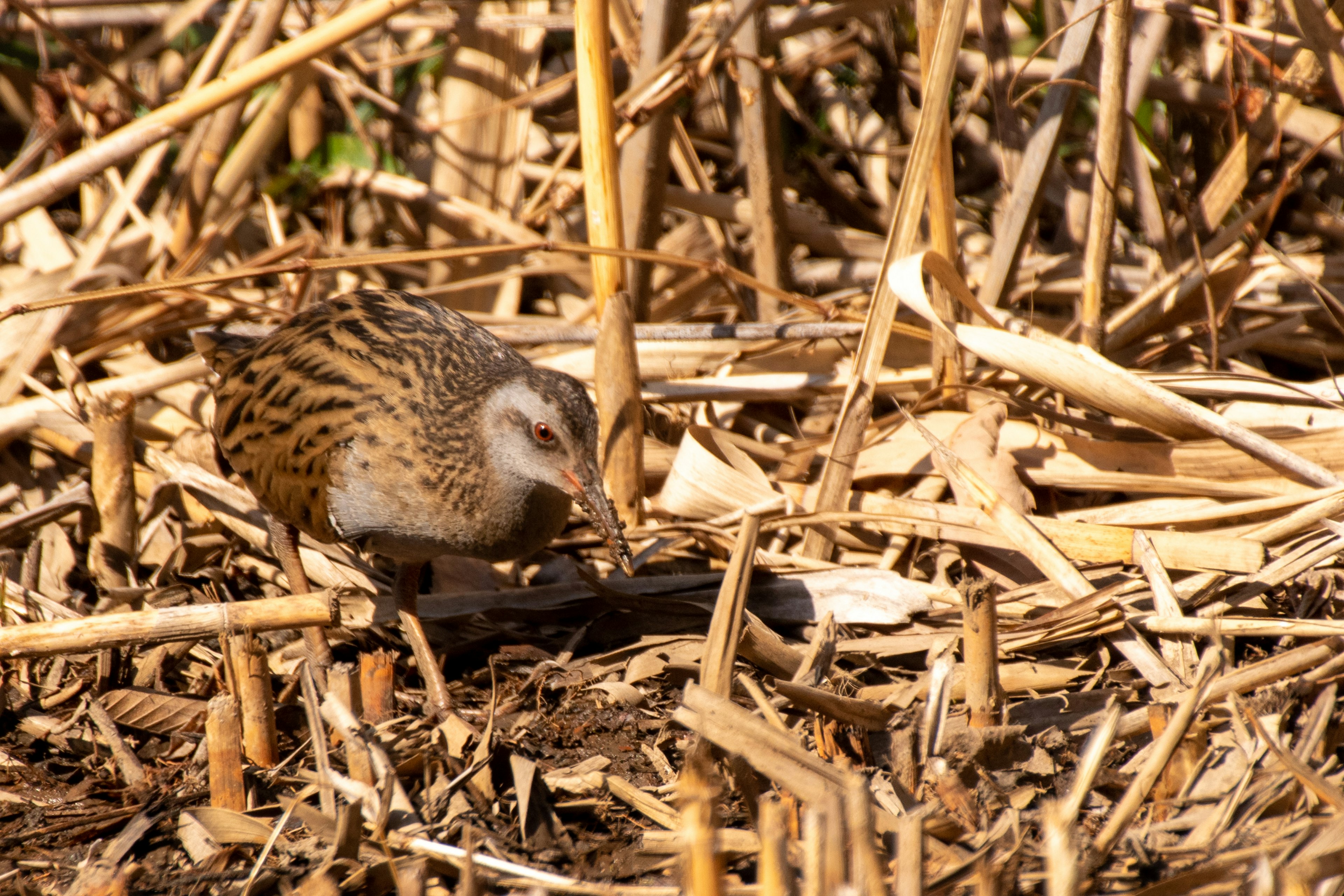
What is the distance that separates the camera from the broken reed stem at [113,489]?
4.37 meters

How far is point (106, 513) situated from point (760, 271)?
2715 millimetres

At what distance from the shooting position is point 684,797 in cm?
259

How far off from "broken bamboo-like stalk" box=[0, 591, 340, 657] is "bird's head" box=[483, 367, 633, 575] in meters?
0.85

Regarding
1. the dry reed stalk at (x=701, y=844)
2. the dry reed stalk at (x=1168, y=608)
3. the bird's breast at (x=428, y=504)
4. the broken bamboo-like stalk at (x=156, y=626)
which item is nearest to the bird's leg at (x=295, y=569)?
the bird's breast at (x=428, y=504)

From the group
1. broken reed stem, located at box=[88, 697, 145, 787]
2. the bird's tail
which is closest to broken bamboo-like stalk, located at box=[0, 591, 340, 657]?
broken reed stem, located at box=[88, 697, 145, 787]

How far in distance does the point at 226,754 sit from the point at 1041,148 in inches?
129

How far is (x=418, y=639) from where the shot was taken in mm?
4074

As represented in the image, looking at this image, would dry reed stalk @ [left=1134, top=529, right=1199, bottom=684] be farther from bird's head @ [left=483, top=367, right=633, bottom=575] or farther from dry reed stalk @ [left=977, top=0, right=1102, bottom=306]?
bird's head @ [left=483, top=367, right=633, bottom=575]

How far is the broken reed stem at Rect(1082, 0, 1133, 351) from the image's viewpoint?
152 inches

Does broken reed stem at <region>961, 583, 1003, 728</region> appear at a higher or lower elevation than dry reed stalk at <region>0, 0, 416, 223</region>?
lower

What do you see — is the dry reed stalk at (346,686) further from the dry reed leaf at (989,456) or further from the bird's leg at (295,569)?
the dry reed leaf at (989,456)

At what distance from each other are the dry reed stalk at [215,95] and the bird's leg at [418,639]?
1.81 metres

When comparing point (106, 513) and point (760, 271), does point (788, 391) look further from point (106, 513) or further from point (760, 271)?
point (106, 513)

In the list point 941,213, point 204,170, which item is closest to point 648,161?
point 941,213
